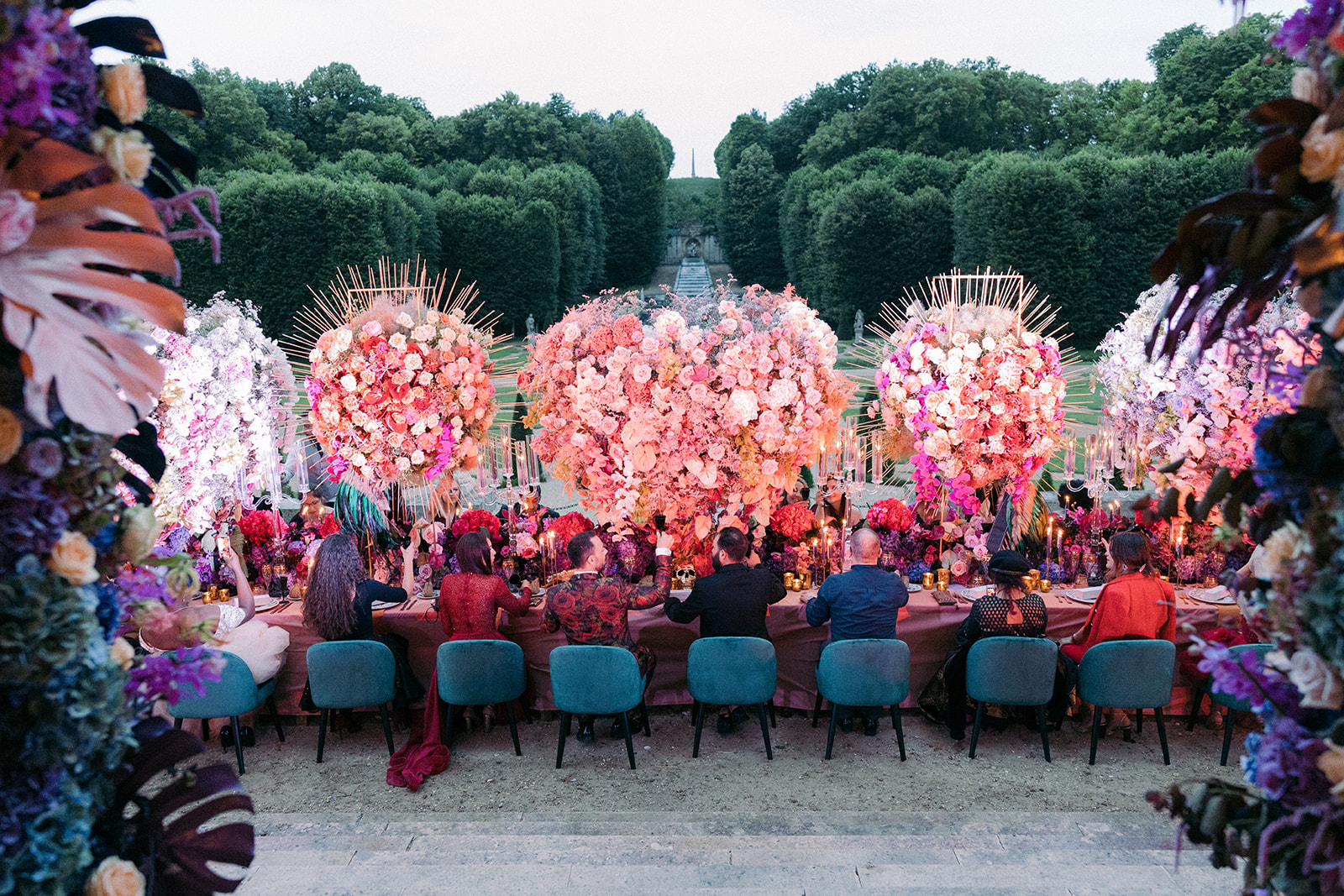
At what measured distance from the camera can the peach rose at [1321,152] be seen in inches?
66.9

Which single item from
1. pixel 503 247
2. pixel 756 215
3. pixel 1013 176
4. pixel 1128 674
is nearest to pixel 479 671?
pixel 1128 674

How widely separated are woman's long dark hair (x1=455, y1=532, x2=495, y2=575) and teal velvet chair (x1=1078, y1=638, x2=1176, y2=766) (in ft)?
10.7

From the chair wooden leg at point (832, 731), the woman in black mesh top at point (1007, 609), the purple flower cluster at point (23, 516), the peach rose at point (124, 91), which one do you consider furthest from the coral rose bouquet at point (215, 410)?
the woman in black mesh top at point (1007, 609)

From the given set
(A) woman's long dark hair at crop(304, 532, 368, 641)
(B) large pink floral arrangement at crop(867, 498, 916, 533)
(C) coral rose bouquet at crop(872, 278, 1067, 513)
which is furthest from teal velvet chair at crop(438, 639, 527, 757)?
(C) coral rose bouquet at crop(872, 278, 1067, 513)

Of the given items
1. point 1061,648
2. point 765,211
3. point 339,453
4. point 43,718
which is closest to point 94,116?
point 43,718

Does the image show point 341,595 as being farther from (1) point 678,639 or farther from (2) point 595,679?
(1) point 678,639

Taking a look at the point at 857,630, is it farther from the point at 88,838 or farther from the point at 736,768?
the point at 88,838

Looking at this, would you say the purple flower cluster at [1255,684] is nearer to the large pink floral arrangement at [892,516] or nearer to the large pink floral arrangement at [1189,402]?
the large pink floral arrangement at [1189,402]

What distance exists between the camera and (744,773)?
16.0 ft

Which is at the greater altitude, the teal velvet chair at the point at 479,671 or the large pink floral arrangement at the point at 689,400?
the large pink floral arrangement at the point at 689,400

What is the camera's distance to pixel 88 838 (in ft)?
6.48

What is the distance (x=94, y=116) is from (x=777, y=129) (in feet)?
142

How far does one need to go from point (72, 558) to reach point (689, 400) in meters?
3.56

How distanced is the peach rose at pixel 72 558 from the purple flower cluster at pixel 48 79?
0.77 meters
